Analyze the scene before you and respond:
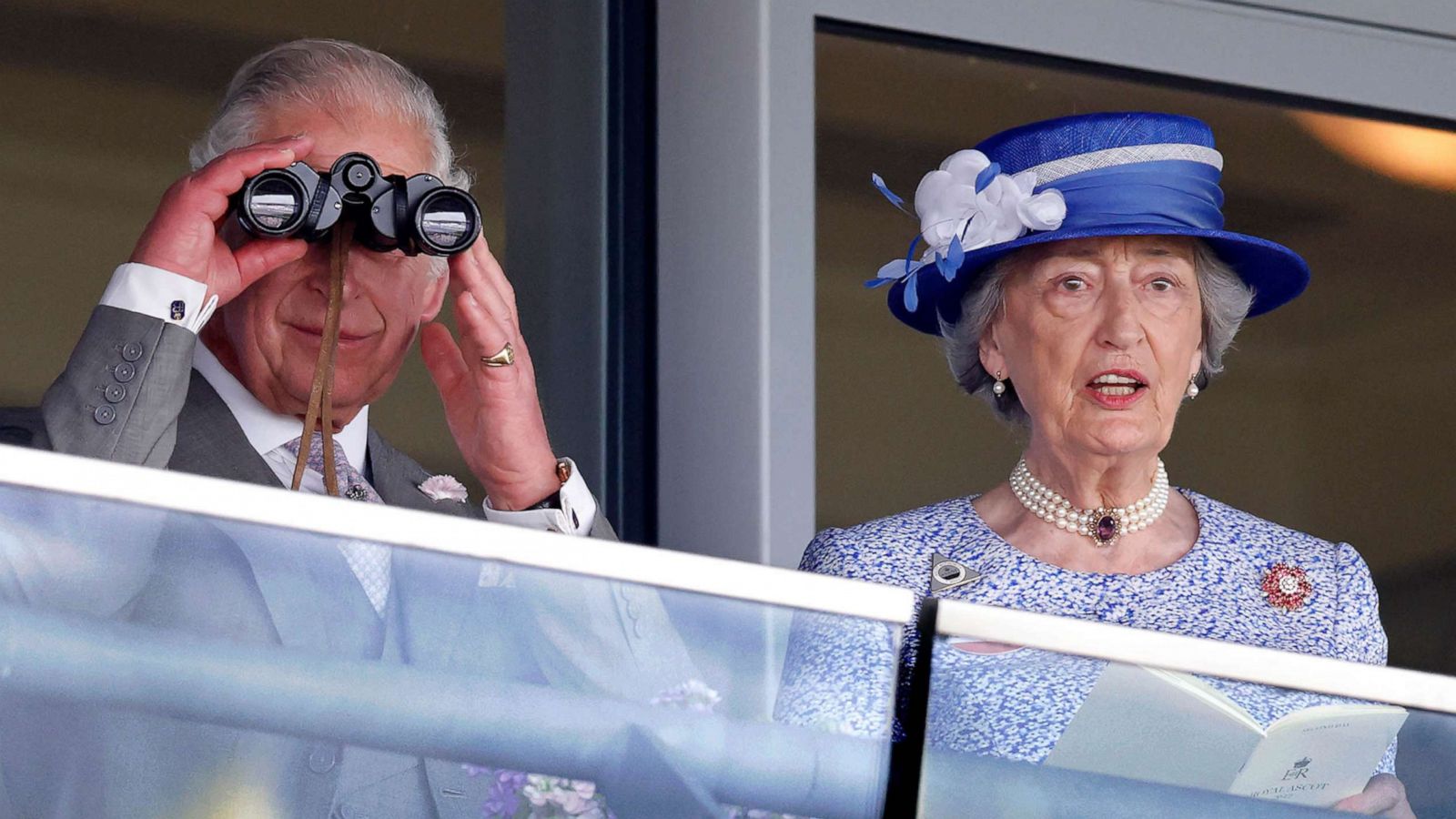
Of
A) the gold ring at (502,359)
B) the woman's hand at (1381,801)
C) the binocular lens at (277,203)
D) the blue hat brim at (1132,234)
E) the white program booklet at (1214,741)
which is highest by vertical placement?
the blue hat brim at (1132,234)

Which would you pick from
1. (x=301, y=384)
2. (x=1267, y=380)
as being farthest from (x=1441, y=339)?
(x=301, y=384)

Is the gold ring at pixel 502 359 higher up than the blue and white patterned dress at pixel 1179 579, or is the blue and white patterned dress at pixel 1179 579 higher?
the gold ring at pixel 502 359

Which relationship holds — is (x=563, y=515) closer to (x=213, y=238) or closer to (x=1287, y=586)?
(x=213, y=238)

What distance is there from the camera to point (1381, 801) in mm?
1138

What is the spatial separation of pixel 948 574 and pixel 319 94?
2.82ft

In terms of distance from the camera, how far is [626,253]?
3115 mm

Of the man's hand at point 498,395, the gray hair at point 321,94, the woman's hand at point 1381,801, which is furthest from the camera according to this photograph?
the gray hair at point 321,94

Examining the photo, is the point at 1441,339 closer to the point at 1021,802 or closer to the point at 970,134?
the point at 970,134

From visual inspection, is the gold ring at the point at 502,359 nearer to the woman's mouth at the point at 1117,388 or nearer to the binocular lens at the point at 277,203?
the binocular lens at the point at 277,203

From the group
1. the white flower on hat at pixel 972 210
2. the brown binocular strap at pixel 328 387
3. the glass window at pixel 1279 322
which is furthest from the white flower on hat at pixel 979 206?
the glass window at pixel 1279 322

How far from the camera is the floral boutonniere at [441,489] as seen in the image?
2.11 meters

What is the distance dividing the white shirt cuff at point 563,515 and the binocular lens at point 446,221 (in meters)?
0.27

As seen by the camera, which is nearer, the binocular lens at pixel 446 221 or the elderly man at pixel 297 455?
the elderly man at pixel 297 455

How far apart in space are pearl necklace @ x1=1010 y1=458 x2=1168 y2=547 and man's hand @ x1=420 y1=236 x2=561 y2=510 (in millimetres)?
531
